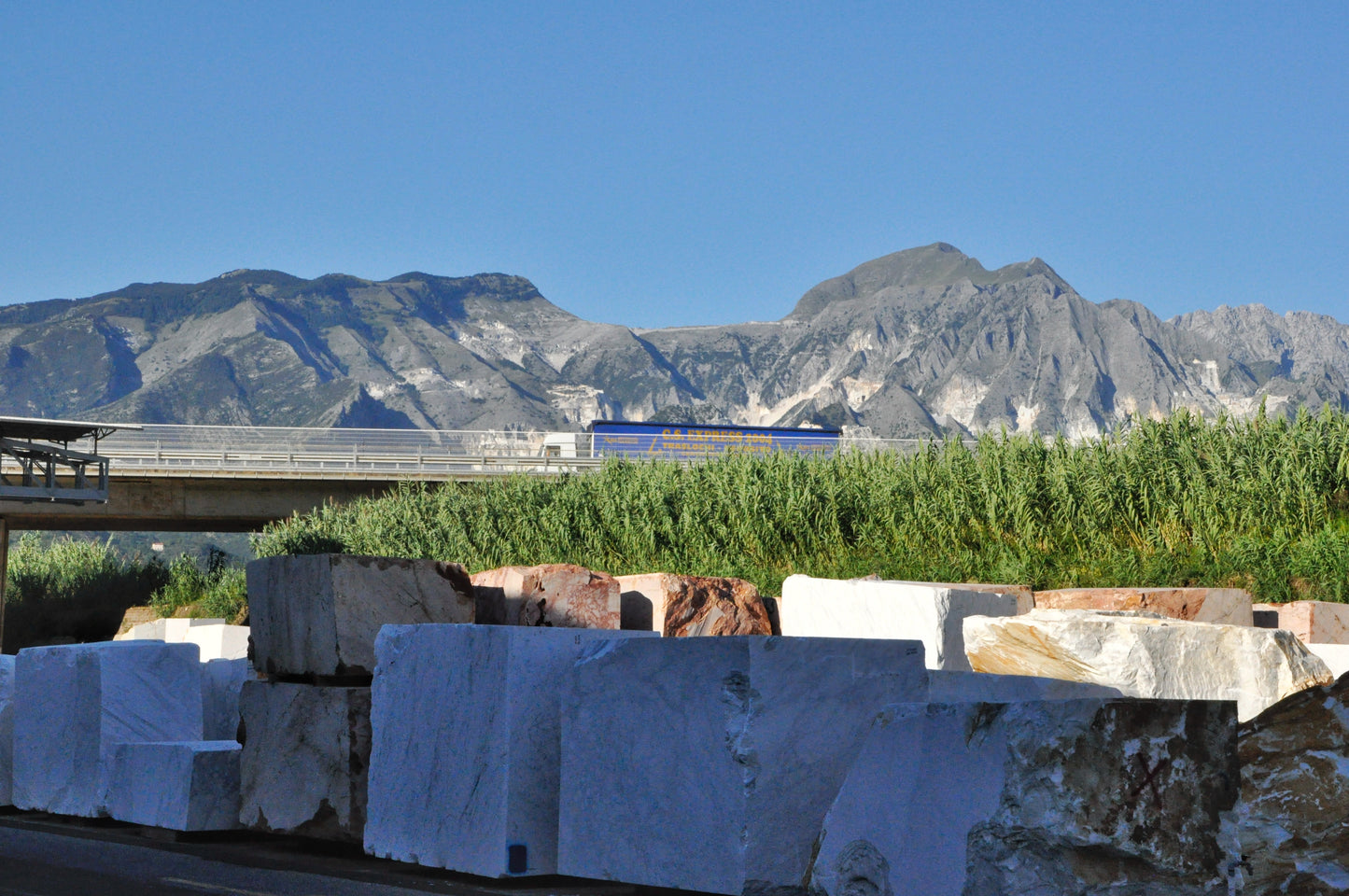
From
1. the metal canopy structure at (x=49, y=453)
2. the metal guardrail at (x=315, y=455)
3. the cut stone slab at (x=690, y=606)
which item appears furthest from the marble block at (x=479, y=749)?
the metal guardrail at (x=315, y=455)

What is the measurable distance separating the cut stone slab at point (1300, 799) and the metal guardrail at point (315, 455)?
2908 cm

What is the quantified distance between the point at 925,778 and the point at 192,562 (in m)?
32.0

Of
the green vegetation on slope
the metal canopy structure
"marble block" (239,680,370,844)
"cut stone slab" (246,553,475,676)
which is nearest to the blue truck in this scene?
the metal canopy structure

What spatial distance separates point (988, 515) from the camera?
1352cm

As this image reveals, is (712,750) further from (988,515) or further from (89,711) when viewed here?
(988,515)

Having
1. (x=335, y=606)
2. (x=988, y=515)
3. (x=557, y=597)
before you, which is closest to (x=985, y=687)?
(x=335, y=606)

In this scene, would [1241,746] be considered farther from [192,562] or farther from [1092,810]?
[192,562]

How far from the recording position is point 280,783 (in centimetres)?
529

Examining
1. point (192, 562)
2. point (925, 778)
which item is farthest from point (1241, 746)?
point (192, 562)

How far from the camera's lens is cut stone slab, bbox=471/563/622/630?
786cm

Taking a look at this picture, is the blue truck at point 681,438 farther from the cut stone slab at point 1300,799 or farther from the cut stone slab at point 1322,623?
the cut stone slab at point 1300,799

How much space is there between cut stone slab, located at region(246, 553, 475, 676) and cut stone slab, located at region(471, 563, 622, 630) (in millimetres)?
1979

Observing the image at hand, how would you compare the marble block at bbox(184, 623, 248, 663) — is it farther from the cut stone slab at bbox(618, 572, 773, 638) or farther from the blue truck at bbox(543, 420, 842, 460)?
the blue truck at bbox(543, 420, 842, 460)

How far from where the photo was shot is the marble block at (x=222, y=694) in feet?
25.5
